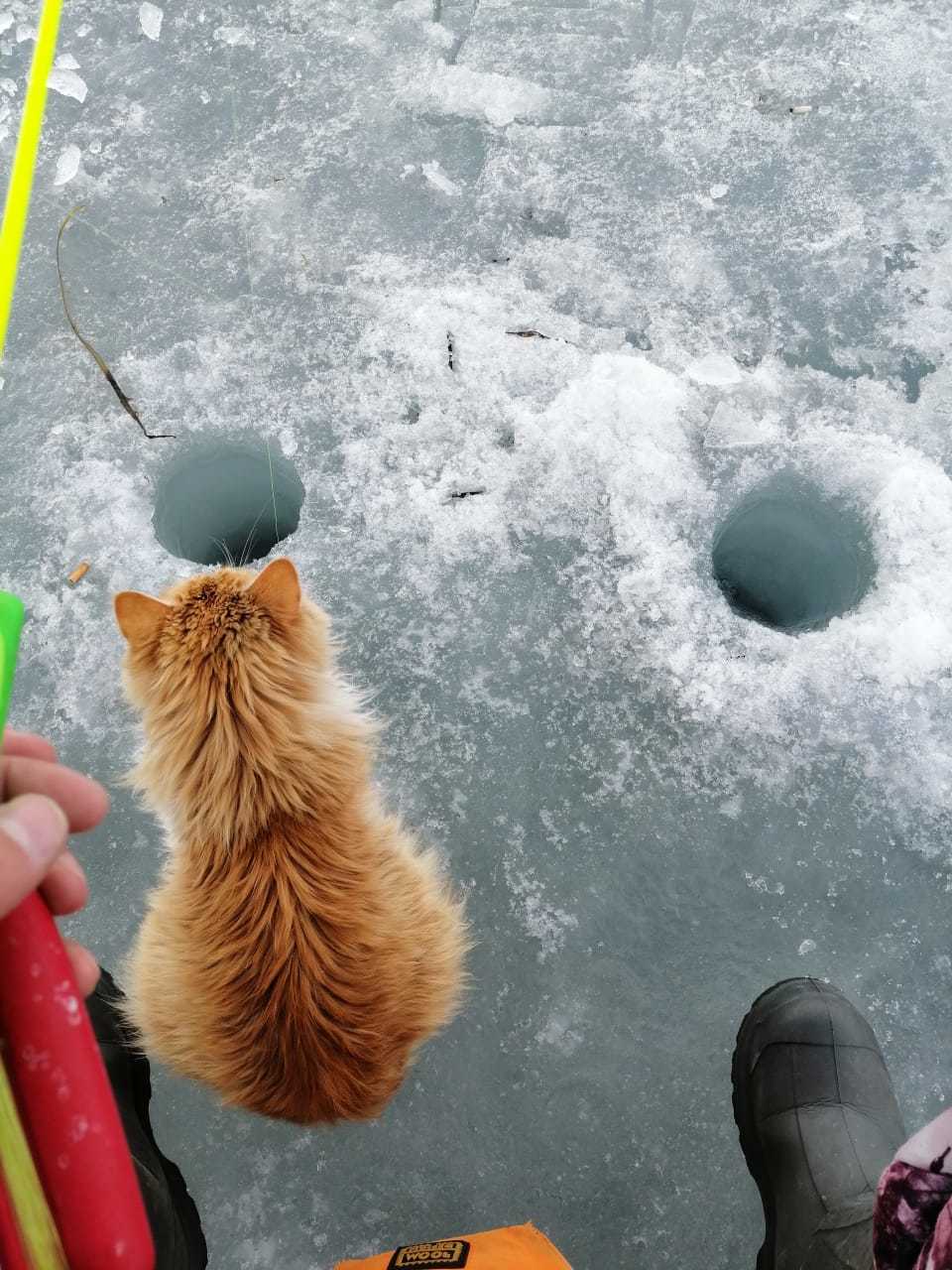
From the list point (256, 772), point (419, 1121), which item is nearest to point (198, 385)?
point (256, 772)

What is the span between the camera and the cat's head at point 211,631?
164cm

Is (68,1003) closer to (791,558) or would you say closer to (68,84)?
(791,558)

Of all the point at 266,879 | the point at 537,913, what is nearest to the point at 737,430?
the point at 537,913

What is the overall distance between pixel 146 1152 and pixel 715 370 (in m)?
2.59

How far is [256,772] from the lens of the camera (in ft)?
5.35

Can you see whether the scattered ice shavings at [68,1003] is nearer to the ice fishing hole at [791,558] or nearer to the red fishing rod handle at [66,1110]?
the red fishing rod handle at [66,1110]

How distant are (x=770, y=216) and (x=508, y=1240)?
3059 millimetres

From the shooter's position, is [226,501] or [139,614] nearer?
[139,614]

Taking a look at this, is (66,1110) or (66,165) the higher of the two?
(66,1110)

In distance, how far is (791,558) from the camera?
111 inches

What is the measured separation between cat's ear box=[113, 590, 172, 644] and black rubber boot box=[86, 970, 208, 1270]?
3.11 feet

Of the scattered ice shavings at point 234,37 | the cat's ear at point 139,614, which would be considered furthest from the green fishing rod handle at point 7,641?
the scattered ice shavings at point 234,37

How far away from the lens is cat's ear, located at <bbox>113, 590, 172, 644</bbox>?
63.7 inches

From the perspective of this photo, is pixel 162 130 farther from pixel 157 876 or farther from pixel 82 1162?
pixel 82 1162
